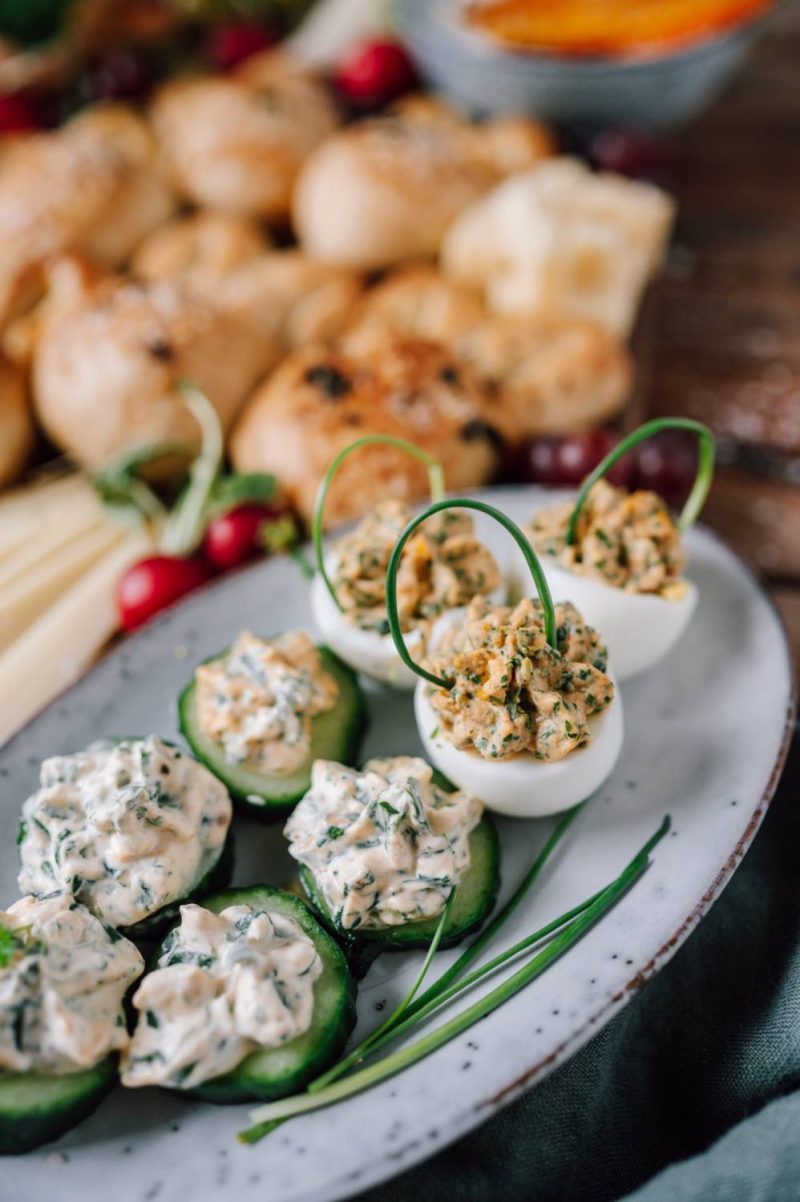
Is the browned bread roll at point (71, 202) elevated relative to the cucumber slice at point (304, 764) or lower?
elevated

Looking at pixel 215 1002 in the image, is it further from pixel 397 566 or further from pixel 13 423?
pixel 13 423

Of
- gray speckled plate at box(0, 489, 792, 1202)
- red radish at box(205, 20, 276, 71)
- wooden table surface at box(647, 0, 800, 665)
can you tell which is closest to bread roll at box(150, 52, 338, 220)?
red radish at box(205, 20, 276, 71)

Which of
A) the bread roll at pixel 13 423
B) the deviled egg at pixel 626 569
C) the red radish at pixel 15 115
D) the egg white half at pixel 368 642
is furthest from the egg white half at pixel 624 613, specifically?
the red radish at pixel 15 115

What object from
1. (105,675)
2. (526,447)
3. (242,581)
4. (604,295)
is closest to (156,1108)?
(105,675)

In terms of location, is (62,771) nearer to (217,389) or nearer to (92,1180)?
(92,1180)

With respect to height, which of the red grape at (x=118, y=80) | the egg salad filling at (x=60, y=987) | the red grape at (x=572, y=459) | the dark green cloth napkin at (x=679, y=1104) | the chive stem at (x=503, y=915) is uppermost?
the red grape at (x=118, y=80)

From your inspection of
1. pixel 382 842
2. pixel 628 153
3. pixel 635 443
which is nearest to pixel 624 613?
pixel 635 443

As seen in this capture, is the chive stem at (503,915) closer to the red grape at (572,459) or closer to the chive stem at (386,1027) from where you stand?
the chive stem at (386,1027)
